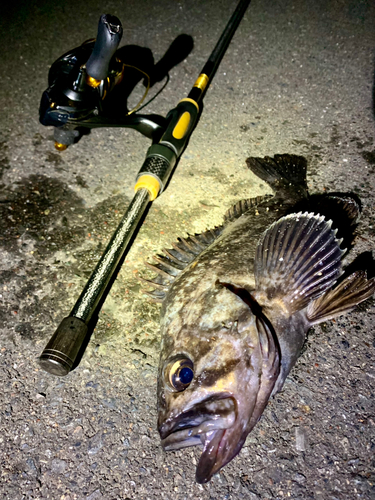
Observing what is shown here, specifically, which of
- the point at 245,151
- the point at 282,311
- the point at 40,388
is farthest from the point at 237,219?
the point at 40,388

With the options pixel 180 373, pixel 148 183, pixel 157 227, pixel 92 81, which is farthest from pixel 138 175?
pixel 180 373

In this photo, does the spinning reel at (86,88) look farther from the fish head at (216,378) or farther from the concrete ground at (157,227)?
the fish head at (216,378)

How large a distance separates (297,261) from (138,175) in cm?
128

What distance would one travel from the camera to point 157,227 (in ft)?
9.48

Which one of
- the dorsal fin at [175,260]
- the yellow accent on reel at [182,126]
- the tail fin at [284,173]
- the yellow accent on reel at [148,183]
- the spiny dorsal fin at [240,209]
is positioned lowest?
the dorsal fin at [175,260]

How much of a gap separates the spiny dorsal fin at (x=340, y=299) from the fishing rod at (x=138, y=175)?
1.22 metres

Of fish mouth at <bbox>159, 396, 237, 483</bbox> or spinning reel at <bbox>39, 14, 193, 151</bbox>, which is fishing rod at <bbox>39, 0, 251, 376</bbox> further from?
fish mouth at <bbox>159, 396, 237, 483</bbox>

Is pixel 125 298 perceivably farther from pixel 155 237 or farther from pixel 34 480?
pixel 34 480

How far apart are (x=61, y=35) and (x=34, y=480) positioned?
4.75m

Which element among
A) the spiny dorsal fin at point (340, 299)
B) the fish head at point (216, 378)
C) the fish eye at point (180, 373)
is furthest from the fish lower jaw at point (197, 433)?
the spiny dorsal fin at point (340, 299)

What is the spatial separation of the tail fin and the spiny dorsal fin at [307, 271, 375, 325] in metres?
0.80

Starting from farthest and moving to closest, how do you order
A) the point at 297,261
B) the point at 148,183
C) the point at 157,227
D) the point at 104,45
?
the point at 157,227
the point at 148,183
the point at 104,45
the point at 297,261

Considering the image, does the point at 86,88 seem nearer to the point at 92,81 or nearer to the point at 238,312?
the point at 92,81

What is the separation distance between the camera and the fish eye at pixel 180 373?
1723 millimetres
